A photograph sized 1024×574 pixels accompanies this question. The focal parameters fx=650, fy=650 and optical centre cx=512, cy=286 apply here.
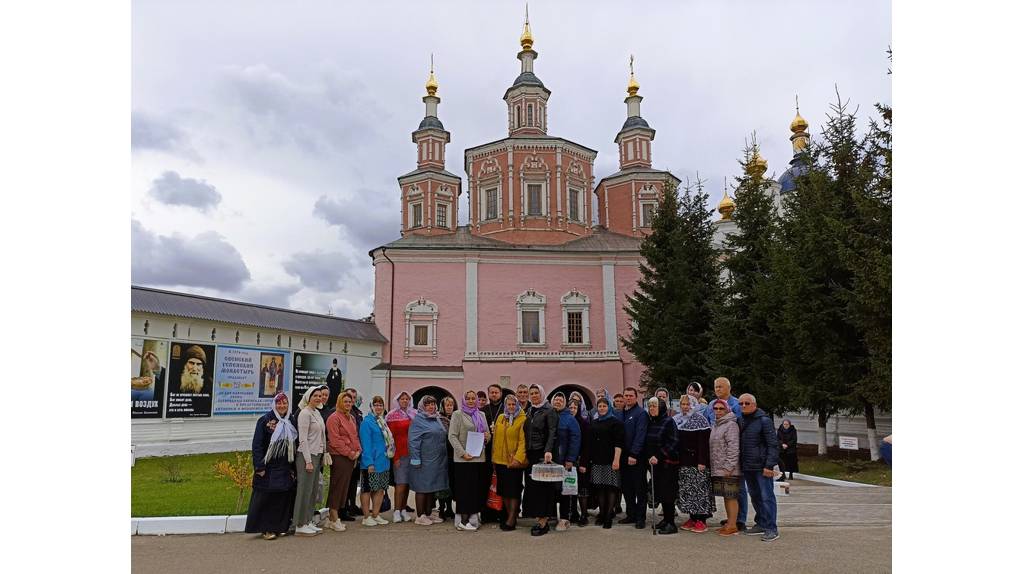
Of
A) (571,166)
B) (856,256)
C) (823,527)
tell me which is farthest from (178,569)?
(571,166)

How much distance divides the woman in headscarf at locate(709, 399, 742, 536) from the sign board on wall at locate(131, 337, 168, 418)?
51.6 ft

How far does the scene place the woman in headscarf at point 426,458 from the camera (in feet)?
24.4

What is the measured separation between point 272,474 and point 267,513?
15.8 inches

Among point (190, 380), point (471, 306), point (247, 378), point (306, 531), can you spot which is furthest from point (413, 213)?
point (306, 531)

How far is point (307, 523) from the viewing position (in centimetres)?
688

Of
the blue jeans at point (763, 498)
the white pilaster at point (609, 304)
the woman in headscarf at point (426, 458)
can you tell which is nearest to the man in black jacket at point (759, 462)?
the blue jeans at point (763, 498)

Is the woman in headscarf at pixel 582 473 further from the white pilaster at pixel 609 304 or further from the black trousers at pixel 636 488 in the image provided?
the white pilaster at pixel 609 304

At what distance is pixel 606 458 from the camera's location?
286 inches

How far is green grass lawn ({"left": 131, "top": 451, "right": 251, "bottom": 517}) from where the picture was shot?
26.8 feet

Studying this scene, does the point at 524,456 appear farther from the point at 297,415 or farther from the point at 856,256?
the point at 856,256

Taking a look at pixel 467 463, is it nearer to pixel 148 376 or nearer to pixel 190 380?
→ pixel 148 376

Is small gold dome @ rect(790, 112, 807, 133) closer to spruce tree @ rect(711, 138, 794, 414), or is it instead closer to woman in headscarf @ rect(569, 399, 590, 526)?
spruce tree @ rect(711, 138, 794, 414)

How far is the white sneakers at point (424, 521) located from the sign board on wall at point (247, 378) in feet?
43.8

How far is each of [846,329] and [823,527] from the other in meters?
8.08
